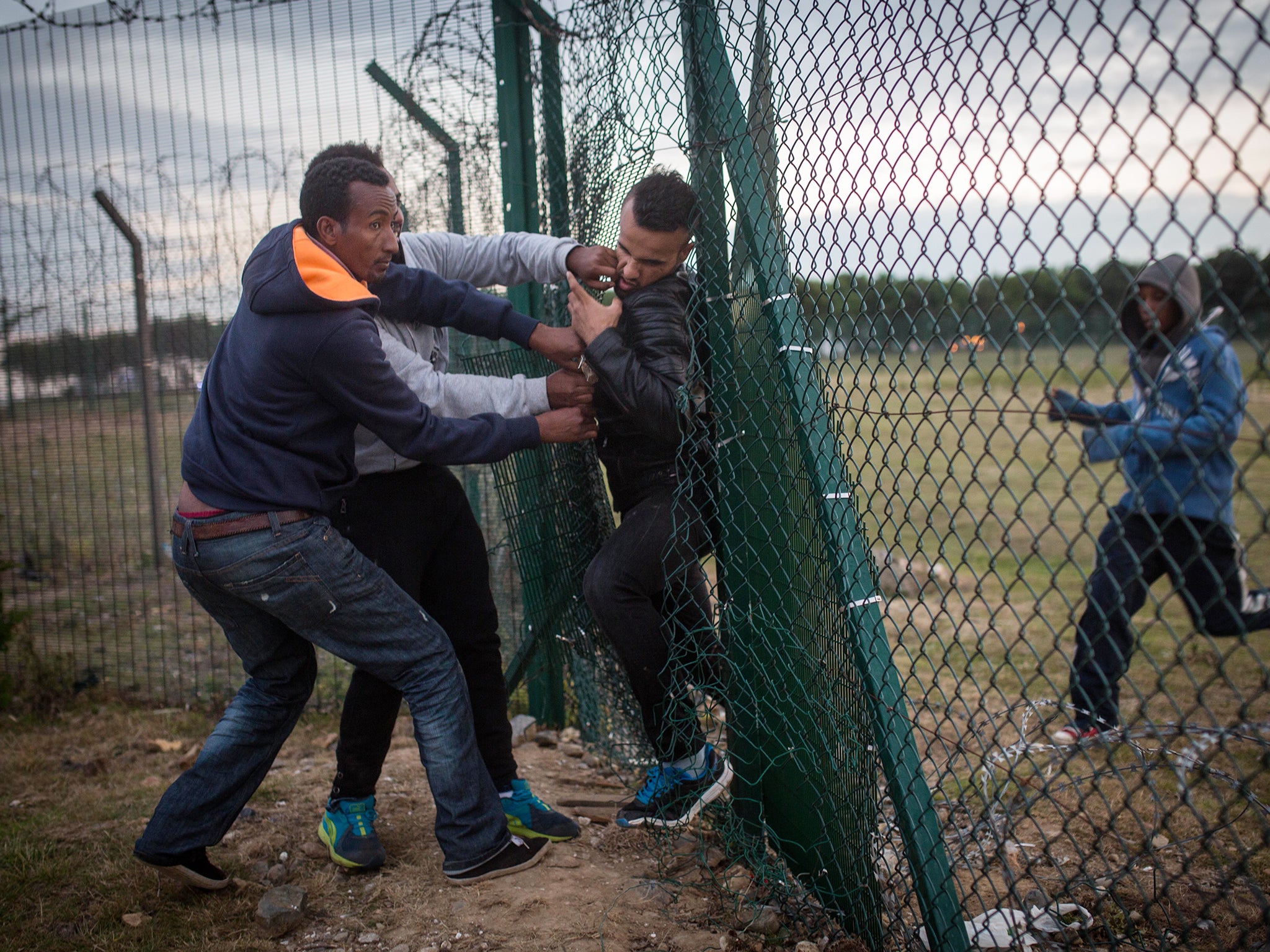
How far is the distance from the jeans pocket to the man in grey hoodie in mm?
321

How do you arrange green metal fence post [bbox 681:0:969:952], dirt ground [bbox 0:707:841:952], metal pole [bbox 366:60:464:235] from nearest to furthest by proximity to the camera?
green metal fence post [bbox 681:0:969:952] → dirt ground [bbox 0:707:841:952] → metal pole [bbox 366:60:464:235]

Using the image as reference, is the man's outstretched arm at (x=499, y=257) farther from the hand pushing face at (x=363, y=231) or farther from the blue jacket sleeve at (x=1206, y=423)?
the blue jacket sleeve at (x=1206, y=423)

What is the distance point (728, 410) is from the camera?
2781 millimetres

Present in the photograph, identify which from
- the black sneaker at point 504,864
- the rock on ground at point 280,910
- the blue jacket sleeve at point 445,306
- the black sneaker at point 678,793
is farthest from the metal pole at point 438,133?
the rock on ground at point 280,910

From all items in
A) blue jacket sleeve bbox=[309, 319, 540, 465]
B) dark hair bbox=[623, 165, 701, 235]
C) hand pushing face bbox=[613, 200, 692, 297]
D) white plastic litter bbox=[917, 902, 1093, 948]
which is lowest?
white plastic litter bbox=[917, 902, 1093, 948]

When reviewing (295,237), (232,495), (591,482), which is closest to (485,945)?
(232,495)

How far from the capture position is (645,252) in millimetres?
2869

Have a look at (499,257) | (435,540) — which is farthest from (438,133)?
(435,540)

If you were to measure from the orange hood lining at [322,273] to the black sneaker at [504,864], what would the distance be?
5.39 ft

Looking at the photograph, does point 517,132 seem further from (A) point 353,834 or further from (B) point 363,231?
(A) point 353,834

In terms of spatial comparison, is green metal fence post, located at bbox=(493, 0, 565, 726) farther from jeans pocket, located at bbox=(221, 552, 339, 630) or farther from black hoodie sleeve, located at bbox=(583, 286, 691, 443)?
jeans pocket, located at bbox=(221, 552, 339, 630)

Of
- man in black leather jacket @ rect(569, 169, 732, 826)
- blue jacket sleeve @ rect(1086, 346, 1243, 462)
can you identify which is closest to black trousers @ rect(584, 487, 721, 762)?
man in black leather jacket @ rect(569, 169, 732, 826)

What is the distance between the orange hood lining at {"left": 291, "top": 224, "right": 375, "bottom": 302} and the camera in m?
2.40

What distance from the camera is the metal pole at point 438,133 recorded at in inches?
166
